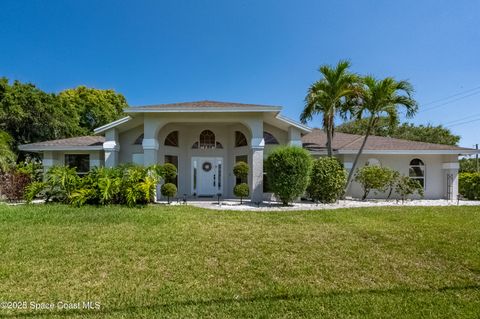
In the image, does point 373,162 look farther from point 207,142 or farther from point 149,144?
point 149,144

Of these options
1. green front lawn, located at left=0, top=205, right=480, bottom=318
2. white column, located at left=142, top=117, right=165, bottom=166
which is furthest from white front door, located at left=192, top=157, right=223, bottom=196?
green front lawn, located at left=0, top=205, right=480, bottom=318

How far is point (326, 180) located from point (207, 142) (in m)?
7.60

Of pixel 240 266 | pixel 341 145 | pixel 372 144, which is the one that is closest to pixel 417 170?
pixel 372 144

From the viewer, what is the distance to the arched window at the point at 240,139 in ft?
55.9

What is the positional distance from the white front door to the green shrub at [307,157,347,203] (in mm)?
5949

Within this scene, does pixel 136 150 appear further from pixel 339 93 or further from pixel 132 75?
pixel 339 93

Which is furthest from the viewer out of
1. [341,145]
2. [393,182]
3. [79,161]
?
[341,145]

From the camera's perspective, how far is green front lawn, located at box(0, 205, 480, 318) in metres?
4.00

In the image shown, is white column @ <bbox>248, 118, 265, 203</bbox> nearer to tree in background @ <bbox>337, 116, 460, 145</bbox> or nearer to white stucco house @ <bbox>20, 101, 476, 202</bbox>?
white stucco house @ <bbox>20, 101, 476, 202</bbox>

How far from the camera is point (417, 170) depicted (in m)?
17.2

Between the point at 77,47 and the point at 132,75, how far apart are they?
15.4 ft

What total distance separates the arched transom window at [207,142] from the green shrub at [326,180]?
6.33 metres

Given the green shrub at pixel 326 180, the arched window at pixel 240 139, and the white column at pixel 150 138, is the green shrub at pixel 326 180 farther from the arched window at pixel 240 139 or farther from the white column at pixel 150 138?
the white column at pixel 150 138

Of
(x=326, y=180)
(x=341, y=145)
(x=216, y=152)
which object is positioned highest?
(x=341, y=145)
